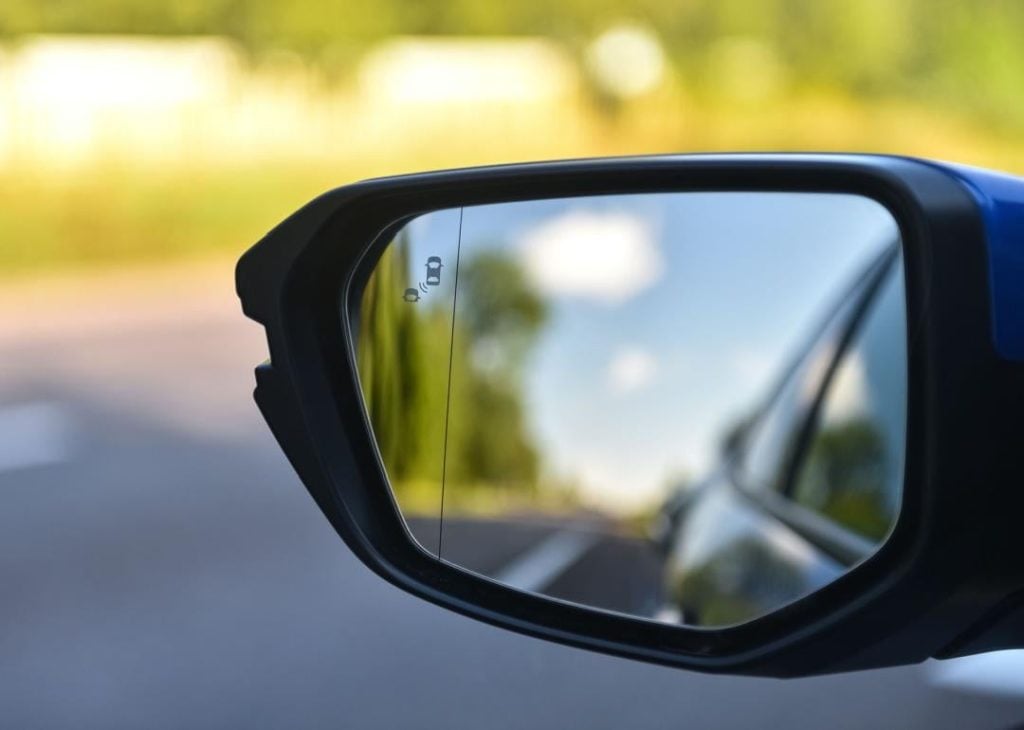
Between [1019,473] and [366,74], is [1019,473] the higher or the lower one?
the lower one

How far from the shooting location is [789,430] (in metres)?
2.88

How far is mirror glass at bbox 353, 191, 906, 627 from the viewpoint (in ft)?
5.54

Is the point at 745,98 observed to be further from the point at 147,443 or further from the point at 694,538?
the point at 694,538

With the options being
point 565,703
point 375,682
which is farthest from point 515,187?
point 375,682

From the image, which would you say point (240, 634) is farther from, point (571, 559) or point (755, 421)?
point (755, 421)

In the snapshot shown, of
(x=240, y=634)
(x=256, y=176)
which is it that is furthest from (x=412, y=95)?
(x=240, y=634)

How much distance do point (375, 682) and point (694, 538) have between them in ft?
4.17

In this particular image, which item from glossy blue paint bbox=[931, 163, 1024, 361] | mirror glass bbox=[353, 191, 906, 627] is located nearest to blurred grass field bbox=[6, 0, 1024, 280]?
mirror glass bbox=[353, 191, 906, 627]

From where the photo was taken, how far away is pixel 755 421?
3.35m

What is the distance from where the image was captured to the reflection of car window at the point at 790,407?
2.74 meters

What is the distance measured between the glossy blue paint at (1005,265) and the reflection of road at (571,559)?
2.92 feet

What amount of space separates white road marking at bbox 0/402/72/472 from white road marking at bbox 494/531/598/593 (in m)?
5.88

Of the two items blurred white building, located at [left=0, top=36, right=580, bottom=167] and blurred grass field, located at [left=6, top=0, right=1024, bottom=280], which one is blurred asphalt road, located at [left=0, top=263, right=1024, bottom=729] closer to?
blurred grass field, located at [left=6, top=0, right=1024, bottom=280]

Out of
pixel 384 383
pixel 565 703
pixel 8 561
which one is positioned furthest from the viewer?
pixel 8 561
